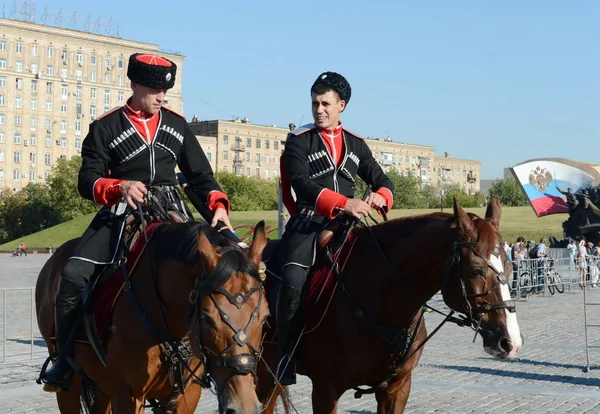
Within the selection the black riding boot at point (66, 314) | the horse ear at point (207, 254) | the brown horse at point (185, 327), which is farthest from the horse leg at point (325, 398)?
the horse ear at point (207, 254)

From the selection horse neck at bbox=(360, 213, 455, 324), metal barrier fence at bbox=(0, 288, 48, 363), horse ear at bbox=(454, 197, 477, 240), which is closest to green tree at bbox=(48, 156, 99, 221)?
metal barrier fence at bbox=(0, 288, 48, 363)

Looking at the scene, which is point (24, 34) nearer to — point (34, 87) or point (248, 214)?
point (34, 87)

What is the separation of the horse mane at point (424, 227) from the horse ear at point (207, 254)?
2.11 metres

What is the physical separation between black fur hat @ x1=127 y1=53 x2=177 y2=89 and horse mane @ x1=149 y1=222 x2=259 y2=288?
3.59ft

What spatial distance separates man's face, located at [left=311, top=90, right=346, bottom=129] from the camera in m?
7.38

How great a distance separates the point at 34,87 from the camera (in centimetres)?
12481

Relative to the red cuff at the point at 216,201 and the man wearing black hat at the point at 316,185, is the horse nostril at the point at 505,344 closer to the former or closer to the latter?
the man wearing black hat at the point at 316,185

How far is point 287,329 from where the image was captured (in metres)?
6.96

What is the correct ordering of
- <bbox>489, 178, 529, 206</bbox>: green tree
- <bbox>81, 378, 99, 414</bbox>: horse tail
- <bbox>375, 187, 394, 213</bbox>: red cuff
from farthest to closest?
<bbox>489, 178, 529, 206</bbox>: green tree → <bbox>375, 187, 394, 213</bbox>: red cuff → <bbox>81, 378, 99, 414</bbox>: horse tail

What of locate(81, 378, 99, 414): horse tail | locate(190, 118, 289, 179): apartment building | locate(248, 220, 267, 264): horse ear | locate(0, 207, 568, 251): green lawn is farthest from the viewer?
locate(190, 118, 289, 179): apartment building

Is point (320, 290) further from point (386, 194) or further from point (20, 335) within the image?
point (20, 335)

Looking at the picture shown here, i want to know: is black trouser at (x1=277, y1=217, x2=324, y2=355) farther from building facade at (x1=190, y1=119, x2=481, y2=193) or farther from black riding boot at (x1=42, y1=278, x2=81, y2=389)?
building facade at (x1=190, y1=119, x2=481, y2=193)

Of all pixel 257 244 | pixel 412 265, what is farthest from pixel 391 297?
pixel 257 244

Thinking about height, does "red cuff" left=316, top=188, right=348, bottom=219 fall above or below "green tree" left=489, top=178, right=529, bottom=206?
below
